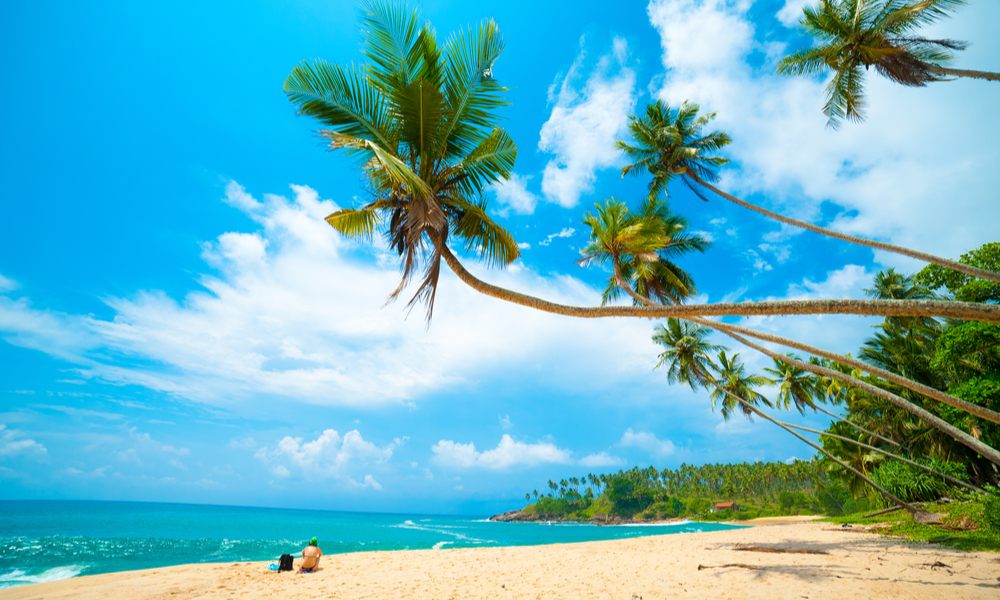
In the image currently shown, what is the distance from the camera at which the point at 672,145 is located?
11688 mm

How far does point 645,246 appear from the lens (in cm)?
810

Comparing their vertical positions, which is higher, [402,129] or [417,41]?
[417,41]

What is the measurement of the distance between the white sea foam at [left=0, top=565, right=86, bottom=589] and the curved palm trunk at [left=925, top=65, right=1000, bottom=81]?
23.6 meters

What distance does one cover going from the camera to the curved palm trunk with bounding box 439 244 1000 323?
3006mm

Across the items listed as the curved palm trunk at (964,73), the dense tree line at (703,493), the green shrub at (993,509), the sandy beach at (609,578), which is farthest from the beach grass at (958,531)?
the dense tree line at (703,493)

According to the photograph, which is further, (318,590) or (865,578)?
(318,590)

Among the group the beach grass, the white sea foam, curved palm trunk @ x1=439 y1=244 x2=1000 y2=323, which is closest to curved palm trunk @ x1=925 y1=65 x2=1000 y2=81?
curved palm trunk @ x1=439 y1=244 x2=1000 y2=323

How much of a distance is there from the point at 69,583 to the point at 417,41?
13.3 meters

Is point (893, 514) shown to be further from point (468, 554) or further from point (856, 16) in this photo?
point (856, 16)

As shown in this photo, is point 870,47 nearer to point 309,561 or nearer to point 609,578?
point 609,578

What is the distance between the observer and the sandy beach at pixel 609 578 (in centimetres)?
565

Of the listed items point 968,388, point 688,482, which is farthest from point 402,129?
point 688,482

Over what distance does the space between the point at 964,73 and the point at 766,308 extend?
307 inches

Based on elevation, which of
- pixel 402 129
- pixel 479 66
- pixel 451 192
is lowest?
pixel 451 192
